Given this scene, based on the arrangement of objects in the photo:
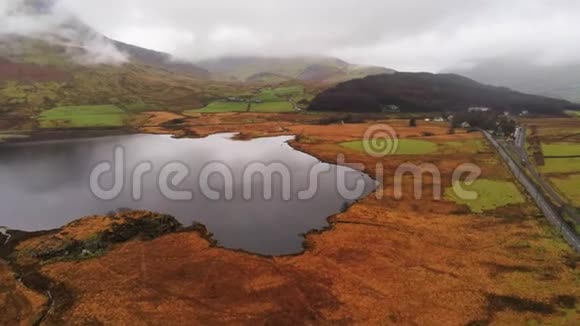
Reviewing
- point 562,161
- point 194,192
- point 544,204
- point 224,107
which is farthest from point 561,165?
point 224,107

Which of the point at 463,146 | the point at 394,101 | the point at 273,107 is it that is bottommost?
the point at 463,146

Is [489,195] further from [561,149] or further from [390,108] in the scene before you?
[390,108]

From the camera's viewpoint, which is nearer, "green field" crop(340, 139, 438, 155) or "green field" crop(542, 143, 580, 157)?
"green field" crop(542, 143, 580, 157)

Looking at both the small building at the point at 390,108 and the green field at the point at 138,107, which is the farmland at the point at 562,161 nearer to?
the small building at the point at 390,108

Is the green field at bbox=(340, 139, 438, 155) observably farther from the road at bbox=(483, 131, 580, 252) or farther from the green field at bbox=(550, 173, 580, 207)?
the green field at bbox=(550, 173, 580, 207)

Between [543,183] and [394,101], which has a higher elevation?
[394,101]

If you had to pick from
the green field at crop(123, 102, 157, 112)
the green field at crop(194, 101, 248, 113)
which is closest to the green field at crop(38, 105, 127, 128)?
the green field at crop(123, 102, 157, 112)

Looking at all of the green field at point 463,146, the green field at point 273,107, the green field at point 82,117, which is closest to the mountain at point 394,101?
the green field at point 273,107
